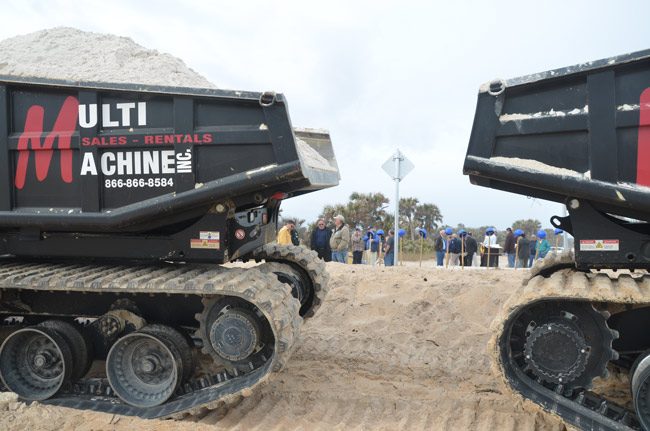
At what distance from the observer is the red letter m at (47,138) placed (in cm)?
451

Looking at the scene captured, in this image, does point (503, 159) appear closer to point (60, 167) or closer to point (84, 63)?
point (60, 167)

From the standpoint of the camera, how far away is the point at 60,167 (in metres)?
4.55

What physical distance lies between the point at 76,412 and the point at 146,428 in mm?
692

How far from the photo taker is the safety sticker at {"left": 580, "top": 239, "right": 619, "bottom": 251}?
154 inches

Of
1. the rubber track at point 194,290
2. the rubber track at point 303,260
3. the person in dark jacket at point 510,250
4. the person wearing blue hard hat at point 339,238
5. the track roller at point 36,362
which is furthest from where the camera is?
the person in dark jacket at point 510,250

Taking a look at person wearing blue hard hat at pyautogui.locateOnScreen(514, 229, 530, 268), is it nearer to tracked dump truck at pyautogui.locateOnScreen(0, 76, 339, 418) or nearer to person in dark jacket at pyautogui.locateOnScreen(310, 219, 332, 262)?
person in dark jacket at pyautogui.locateOnScreen(310, 219, 332, 262)

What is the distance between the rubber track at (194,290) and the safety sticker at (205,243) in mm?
203

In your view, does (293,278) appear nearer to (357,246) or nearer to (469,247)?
(357,246)

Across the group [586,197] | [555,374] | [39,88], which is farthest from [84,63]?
[555,374]

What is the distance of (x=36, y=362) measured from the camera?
4633 millimetres

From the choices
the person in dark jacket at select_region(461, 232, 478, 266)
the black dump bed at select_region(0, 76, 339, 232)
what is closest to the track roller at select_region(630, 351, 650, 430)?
the black dump bed at select_region(0, 76, 339, 232)

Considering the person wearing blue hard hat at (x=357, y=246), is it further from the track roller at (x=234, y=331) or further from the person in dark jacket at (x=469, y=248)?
the track roller at (x=234, y=331)

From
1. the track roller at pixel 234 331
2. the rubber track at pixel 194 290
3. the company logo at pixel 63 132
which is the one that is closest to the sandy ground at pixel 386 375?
the rubber track at pixel 194 290

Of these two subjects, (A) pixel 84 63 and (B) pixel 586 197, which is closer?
(B) pixel 586 197
